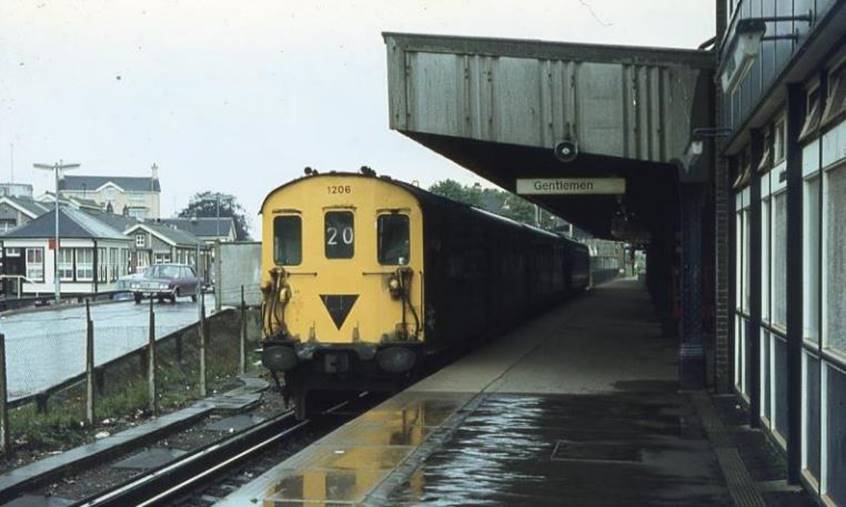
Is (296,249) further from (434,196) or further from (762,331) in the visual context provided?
(762,331)

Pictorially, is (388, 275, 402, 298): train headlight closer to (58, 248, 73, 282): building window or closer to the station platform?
the station platform

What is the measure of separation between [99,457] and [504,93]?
6256mm

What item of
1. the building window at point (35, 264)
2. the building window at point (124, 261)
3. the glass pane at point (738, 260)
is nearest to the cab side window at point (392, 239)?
the glass pane at point (738, 260)

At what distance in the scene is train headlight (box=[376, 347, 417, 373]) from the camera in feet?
42.2

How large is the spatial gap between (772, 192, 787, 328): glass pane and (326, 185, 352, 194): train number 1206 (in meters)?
6.06

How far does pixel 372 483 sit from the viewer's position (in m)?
7.55

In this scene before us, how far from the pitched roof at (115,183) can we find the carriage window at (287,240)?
107008mm

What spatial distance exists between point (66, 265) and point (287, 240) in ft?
128

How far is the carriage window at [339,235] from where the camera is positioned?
13.4 metres

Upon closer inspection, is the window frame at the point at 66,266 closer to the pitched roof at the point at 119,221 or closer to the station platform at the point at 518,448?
the pitched roof at the point at 119,221

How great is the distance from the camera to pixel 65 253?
4841cm

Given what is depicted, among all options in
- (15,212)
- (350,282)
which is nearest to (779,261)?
(350,282)

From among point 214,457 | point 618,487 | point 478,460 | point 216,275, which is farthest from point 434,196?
point 216,275

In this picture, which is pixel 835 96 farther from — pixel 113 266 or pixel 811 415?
pixel 113 266
